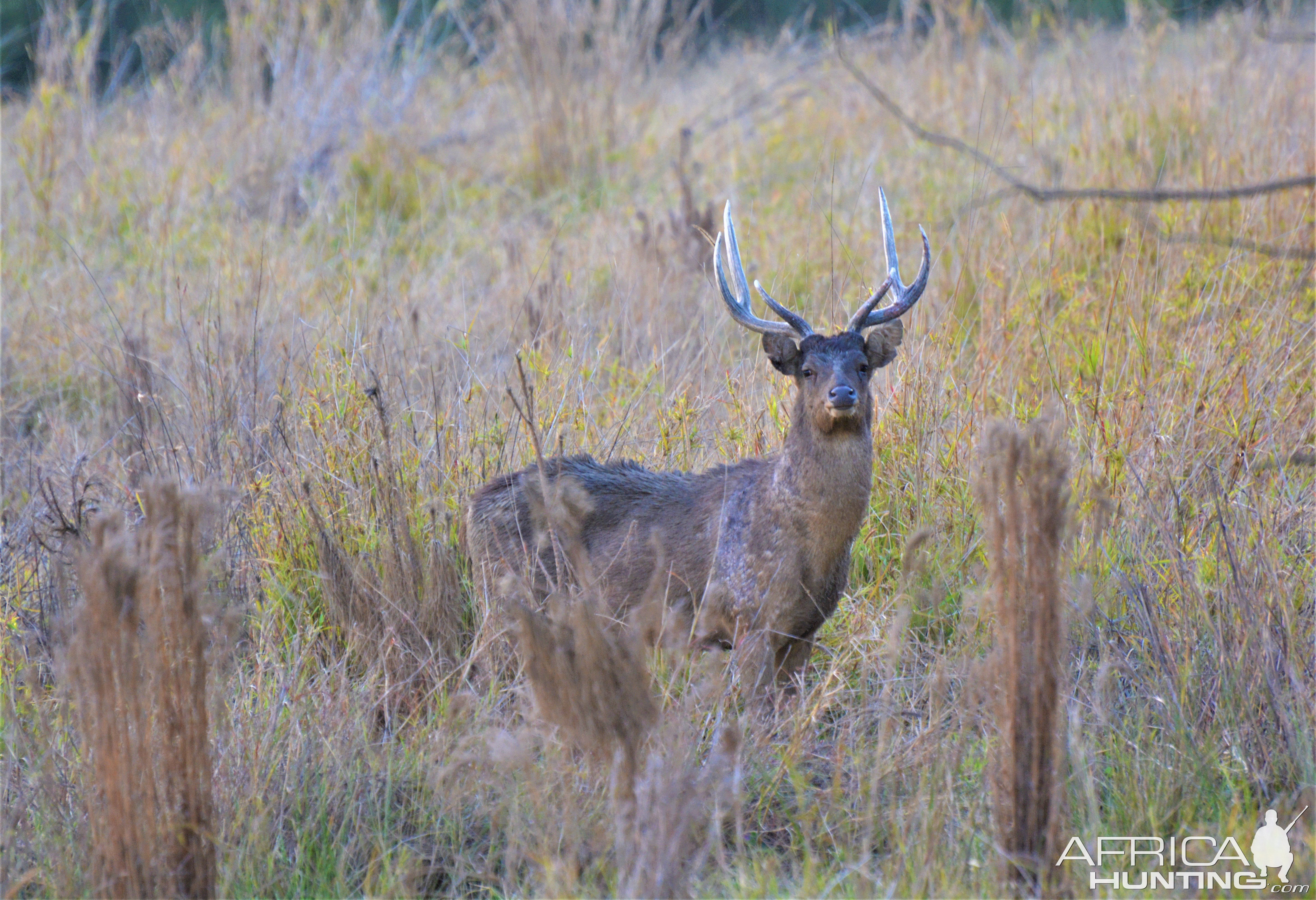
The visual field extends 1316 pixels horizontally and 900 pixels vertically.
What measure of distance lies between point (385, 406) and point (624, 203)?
4751 mm

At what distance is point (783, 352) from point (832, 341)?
0.15m

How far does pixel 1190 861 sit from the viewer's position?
2.83 meters

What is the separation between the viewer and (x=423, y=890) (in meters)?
3.05

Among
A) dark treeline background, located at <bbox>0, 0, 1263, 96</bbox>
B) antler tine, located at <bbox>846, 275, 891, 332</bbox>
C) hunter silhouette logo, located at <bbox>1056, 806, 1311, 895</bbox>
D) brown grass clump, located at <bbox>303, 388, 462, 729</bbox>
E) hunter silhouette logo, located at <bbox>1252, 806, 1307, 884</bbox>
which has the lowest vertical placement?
hunter silhouette logo, located at <bbox>1056, 806, 1311, 895</bbox>

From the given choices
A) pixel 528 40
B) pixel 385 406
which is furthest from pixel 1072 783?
pixel 528 40

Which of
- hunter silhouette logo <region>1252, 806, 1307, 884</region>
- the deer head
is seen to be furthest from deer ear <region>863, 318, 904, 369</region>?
hunter silhouette logo <region>1252, 806, 1307, 884</region>

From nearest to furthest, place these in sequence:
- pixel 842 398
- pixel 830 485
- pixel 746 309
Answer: pixel 842 398, pixel 830 485, pixel 746 309

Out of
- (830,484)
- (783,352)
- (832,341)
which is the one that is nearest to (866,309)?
(832,341)

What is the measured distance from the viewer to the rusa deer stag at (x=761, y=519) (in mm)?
3779

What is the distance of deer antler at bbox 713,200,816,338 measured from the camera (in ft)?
12.6

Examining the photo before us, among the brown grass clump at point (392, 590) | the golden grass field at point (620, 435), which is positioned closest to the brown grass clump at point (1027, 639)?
the golden grass field at point (620, 435)

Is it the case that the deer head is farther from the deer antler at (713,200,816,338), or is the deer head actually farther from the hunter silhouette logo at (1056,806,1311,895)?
the hunter silhouette logo at (1056,806,1311,895)

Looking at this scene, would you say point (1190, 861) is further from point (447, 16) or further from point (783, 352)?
point (447, 16)

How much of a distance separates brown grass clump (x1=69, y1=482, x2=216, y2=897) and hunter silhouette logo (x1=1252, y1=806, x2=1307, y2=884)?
2.21 metres
